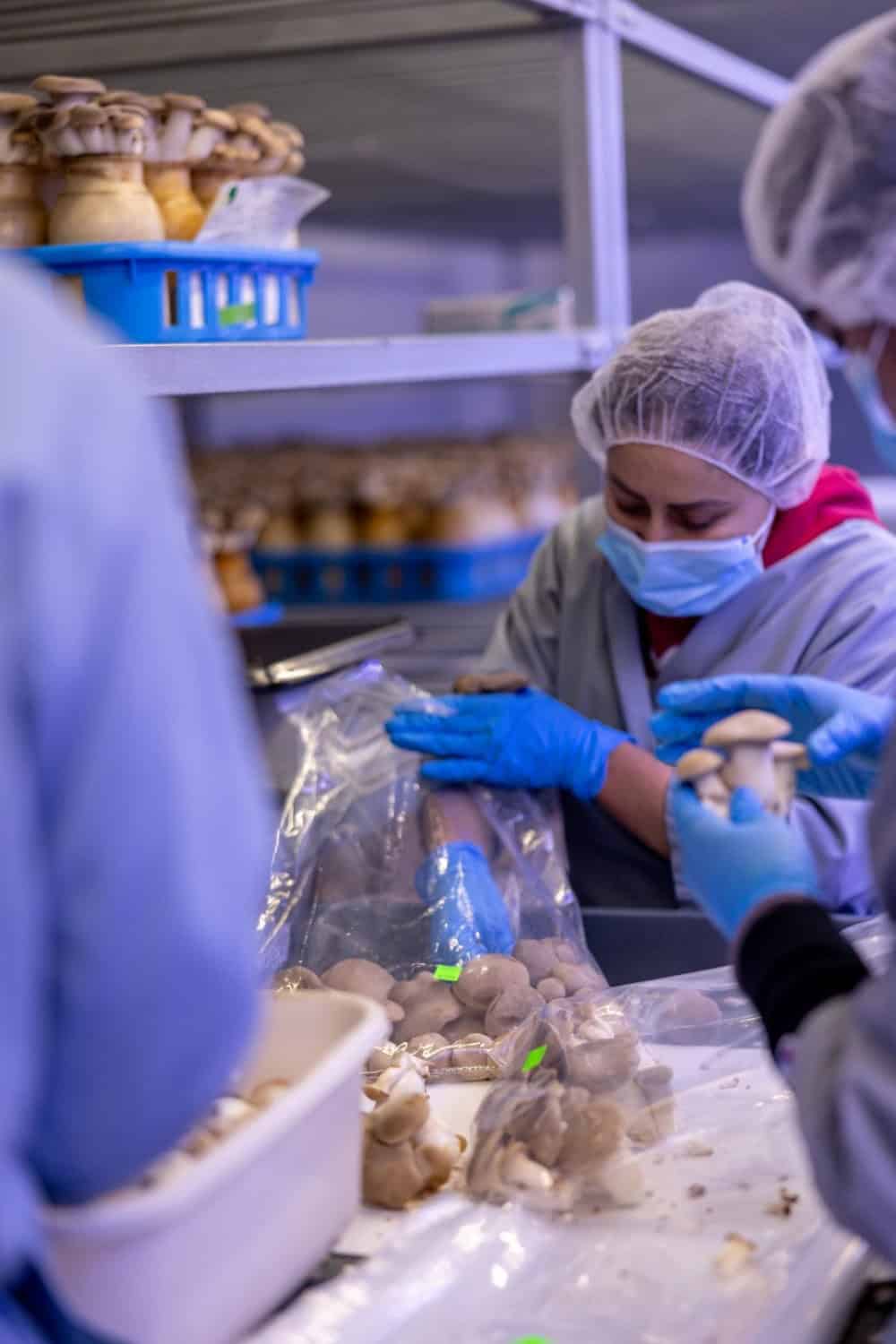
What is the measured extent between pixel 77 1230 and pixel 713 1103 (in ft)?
2.25

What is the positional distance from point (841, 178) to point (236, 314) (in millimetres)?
821

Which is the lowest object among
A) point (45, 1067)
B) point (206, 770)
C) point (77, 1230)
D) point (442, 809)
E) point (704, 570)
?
point (442, 809)

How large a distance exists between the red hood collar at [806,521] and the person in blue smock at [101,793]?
4.43 ft

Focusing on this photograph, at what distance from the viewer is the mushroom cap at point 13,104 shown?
5.30 ft

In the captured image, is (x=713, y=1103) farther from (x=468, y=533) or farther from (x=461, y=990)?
(x=468, y=533)

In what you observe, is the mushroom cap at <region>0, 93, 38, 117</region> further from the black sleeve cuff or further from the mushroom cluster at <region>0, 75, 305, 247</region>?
the black sleeve cuff

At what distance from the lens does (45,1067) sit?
71cm

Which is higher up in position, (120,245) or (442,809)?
(120,245)

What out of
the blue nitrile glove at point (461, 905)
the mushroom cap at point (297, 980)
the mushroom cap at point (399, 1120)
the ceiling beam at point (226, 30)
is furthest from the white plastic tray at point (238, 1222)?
the ceiling beam at point (226, 30)

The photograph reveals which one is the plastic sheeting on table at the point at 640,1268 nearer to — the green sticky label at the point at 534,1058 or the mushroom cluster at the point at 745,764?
the green sticky label at the point at 534,1058

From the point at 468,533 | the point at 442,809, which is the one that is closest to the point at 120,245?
the point at 442,809

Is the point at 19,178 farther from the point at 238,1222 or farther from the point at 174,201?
the point at 238,1222

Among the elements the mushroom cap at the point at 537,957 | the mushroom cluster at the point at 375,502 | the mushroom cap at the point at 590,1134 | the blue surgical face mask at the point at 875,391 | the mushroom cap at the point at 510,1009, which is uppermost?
the blue surgical face mask at the point at 875,391

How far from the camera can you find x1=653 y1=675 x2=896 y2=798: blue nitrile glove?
1.43 metres
